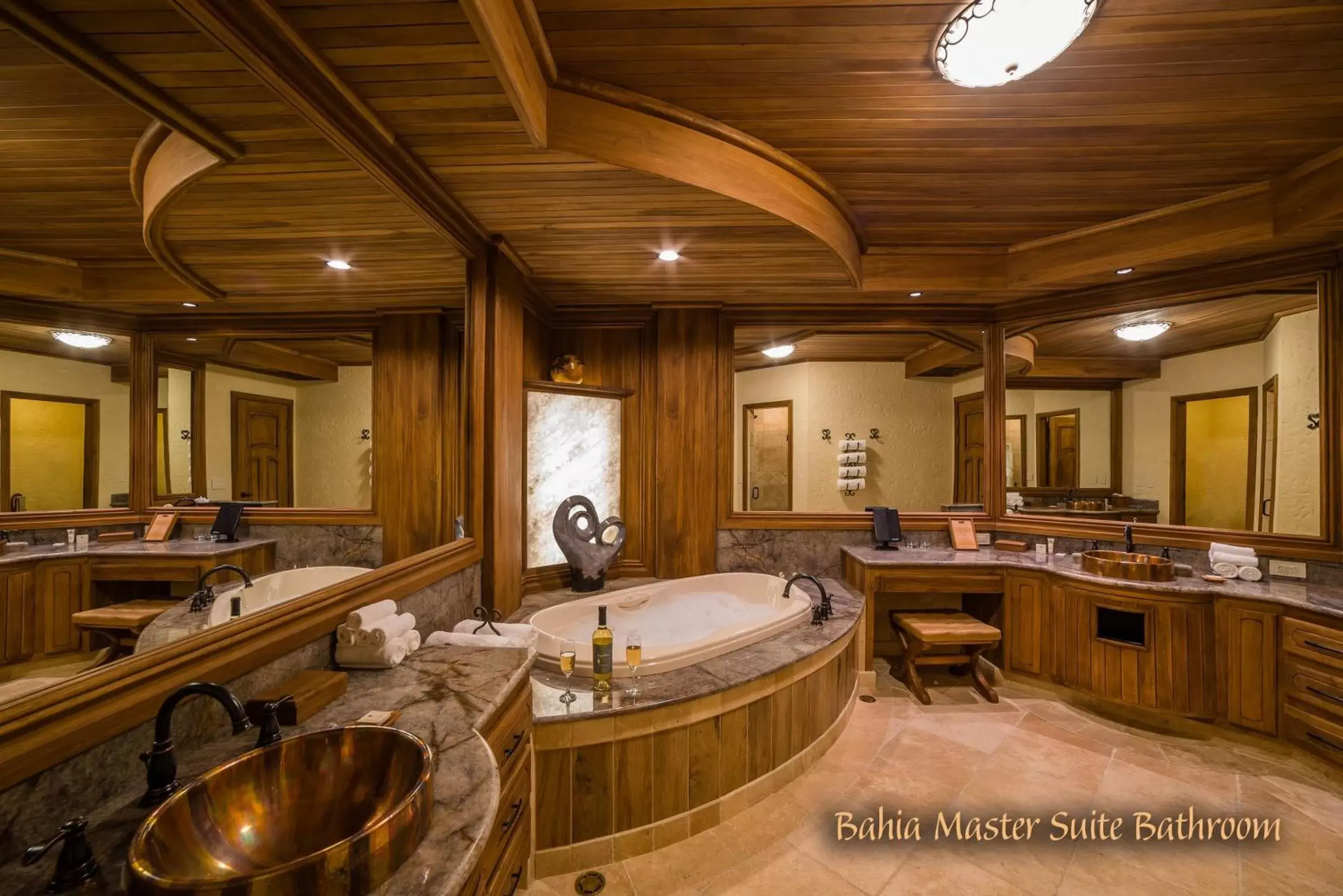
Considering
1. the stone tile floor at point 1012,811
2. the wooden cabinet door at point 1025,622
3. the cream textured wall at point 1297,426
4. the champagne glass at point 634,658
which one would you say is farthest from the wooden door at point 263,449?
the cream textured wall at point 1297,426

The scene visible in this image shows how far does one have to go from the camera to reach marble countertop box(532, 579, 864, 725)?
183 cm

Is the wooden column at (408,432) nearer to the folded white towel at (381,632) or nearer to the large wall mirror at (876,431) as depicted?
the folded white towel at (381,632)

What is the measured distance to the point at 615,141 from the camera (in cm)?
187

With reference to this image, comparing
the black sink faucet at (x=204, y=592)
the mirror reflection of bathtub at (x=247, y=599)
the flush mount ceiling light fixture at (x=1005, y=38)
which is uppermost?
the flush mount ceiling light fixture at (x=1005, y=38)

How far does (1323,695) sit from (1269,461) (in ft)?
6.51

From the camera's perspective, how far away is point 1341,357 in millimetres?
2660

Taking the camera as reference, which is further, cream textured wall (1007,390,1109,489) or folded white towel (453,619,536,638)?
cream textured wall (1007,390,1109,489)

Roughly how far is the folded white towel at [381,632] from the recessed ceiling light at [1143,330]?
5.28m

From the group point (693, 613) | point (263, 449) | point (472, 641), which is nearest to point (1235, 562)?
point (693, 613)

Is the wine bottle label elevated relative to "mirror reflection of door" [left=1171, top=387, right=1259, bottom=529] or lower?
lower

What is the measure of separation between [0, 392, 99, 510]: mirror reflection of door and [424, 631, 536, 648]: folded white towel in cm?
109

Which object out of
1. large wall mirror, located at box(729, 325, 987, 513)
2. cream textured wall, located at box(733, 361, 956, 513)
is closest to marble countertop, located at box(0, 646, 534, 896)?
large wall mirror, located at box(729, 325, 987, 513)

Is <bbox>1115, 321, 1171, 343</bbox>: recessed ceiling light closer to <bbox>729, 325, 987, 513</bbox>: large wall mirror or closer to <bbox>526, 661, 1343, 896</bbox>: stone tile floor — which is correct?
<bbox>729, 325, 987, 513</bbox>: large wall mirror

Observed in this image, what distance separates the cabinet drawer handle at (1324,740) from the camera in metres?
2.24
